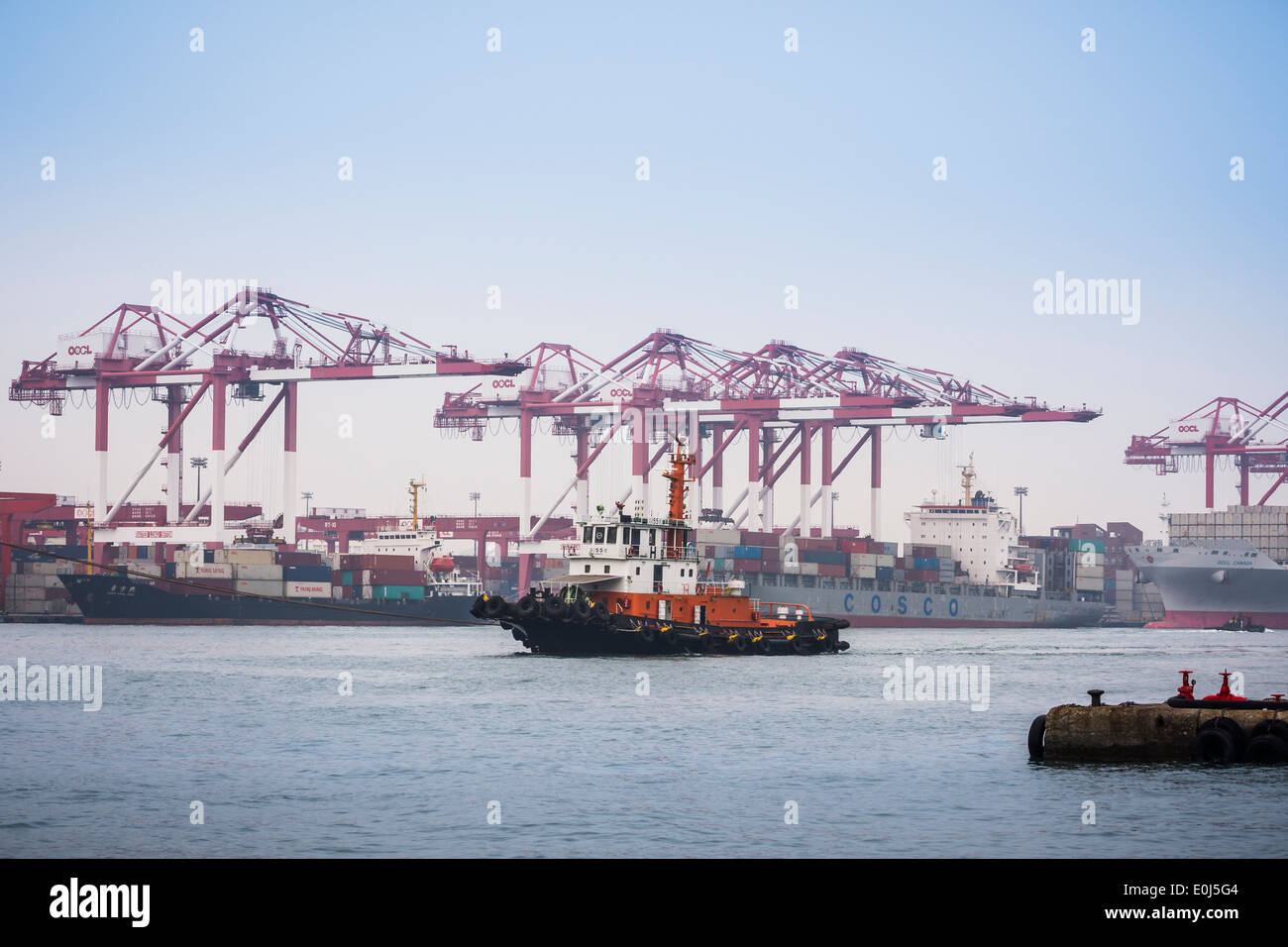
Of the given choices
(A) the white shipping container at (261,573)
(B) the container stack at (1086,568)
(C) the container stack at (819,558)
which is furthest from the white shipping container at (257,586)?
(B) the container stack at (1086,568)

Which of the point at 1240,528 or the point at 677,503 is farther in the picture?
the point at 1240,528

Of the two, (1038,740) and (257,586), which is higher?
(257,586)

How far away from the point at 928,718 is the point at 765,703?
4.28 m

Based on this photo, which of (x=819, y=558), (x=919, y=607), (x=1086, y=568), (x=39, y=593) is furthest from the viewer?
(x=1086, y=568)

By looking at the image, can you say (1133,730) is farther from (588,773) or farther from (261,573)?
(261,573)

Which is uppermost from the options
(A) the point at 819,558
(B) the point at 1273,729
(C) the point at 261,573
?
(A) the point at 819,558

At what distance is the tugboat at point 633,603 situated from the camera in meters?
48.8

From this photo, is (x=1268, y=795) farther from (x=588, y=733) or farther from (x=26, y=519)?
(x=26, y=519)

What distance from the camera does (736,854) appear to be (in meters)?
18.6

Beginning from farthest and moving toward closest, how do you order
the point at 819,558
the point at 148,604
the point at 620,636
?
the point at 819,558, the point at 148,604, the point at 620,636

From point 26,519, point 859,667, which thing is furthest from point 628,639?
point 26,519

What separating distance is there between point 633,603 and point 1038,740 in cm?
2386

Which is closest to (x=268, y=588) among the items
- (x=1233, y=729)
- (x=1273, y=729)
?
(x=1233, y=729)

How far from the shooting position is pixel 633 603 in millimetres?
49656
